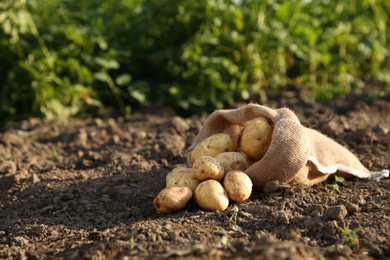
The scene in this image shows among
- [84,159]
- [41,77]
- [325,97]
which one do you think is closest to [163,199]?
[84,159]

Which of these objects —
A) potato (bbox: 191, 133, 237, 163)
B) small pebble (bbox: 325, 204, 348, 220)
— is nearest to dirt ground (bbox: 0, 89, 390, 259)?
small pebble (bbox: 325, 204, 348, 220)

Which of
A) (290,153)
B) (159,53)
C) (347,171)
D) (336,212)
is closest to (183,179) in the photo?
(290,153)

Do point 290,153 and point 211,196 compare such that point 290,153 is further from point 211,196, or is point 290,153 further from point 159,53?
point 159,53

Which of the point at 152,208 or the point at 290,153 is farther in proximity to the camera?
the point at 152,208

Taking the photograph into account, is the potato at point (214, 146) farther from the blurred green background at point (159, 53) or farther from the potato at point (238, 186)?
the blurred green background at point (159, 53)

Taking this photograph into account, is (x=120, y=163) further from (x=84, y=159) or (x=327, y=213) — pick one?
(x=327, y=213)
